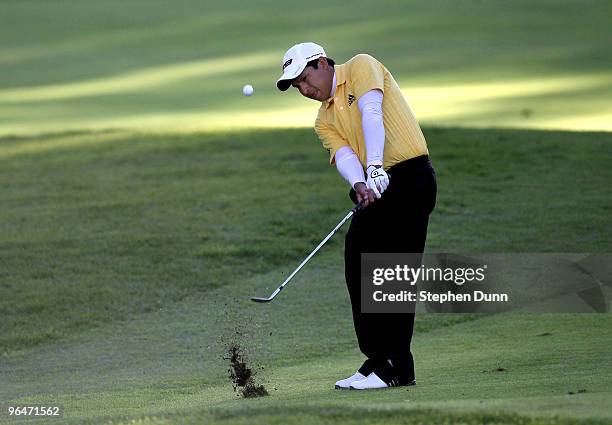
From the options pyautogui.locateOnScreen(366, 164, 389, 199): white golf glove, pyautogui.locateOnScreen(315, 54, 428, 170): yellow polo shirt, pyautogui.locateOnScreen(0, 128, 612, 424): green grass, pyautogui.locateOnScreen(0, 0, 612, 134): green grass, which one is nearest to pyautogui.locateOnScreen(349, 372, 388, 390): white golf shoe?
pyautogui.locateOnScreen(0, 128, 612, 424): green grass

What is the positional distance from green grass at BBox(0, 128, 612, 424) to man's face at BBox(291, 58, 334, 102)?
1.59m

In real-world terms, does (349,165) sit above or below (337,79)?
below

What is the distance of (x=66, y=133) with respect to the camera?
18.1 m

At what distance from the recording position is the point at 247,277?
39.9ft

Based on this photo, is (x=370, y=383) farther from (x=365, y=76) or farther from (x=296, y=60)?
(x=296, y=60)

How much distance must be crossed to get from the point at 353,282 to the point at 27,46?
20.1 m

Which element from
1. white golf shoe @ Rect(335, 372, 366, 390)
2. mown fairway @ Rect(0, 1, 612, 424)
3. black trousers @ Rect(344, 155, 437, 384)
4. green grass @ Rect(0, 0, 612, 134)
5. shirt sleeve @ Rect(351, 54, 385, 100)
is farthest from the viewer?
green grass @ Rect(0, 0, 612, 134)

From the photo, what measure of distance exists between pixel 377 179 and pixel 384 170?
0.20 meters

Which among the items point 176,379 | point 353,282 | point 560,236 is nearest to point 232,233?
point 560,236

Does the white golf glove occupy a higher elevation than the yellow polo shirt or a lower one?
lower

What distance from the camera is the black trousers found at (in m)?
6.84

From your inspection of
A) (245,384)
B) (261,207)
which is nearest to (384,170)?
(245,384)

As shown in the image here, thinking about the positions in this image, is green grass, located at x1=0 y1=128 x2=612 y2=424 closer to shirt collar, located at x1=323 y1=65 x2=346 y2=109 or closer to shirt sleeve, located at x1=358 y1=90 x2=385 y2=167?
shirt sleeve, located at x1=358 y1=90 x2=385 y2=167

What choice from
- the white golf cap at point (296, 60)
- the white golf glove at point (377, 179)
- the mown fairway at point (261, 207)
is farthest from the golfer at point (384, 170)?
the mown fairway at point (261, 207)
